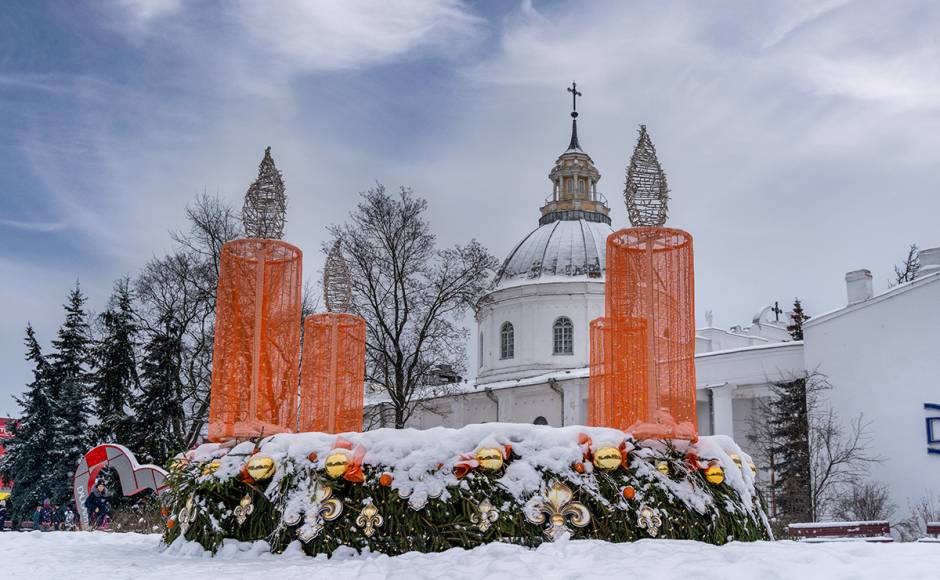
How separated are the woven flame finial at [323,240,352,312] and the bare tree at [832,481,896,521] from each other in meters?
19.9

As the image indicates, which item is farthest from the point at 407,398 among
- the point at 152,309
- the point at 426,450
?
the point at 426,450

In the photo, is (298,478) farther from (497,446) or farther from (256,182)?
(256,182)

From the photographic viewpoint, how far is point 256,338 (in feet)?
28.4

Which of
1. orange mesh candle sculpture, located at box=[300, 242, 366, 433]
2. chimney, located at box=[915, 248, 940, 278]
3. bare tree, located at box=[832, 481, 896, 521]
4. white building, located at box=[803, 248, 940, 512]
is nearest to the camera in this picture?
orange mesh candle sculpture, located at box=[300, 242, 366, 433]

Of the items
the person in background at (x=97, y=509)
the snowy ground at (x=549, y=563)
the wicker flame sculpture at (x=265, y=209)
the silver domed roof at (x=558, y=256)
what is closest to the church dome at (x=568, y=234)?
the silver domed roof at (x=558, y=256)

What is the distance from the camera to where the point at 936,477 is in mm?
26281

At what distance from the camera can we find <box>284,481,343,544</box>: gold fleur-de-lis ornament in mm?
6715

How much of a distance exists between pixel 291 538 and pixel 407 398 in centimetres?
2103

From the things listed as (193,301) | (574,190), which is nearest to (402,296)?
(193,301)

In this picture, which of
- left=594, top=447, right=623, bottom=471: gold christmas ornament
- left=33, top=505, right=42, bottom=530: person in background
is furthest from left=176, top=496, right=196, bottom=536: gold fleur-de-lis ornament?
left=33, top=505, right=42, bottom=530: person in background

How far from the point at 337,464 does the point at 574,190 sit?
146 ft

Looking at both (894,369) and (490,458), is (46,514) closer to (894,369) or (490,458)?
(490,458)

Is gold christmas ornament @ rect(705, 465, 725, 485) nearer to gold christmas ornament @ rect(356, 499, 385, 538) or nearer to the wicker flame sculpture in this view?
gold christmas ornament @ rect(356, 499, 385, 538)

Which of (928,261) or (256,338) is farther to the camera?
(928,261)
